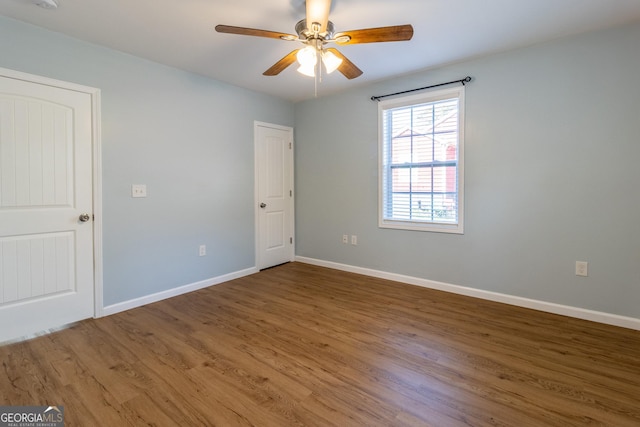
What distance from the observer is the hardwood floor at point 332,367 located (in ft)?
5.24

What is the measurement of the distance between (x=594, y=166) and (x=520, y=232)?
79cm

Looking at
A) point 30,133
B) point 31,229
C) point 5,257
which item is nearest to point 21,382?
point 5,257

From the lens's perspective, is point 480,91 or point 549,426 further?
point 480,91

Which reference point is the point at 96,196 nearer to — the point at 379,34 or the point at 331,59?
the point at 331,59

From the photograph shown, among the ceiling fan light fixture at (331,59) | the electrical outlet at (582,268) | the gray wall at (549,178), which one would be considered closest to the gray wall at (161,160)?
the ceiling fan light fixture at (331,59)

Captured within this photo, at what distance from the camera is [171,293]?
10.9ft

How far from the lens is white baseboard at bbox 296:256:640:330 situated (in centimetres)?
255

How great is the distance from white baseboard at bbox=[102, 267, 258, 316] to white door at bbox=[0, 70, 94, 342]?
7.4 inches

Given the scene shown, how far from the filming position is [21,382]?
183 cm

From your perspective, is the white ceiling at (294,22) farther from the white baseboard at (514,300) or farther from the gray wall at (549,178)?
the white baseboard at (514,300)

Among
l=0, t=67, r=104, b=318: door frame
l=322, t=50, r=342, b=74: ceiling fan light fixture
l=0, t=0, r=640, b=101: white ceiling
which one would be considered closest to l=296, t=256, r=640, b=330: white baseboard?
l=0, t=0, r=640, b=101: white ceiling

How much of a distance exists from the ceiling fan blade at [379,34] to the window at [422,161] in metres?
1.60

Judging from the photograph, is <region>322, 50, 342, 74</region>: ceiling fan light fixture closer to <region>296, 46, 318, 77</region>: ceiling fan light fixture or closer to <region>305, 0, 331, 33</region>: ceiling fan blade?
<region>296, 46, 318, 77</region>: ceiling fan light fixture

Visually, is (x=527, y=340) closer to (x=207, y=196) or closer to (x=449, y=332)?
(x=449, y=332)
